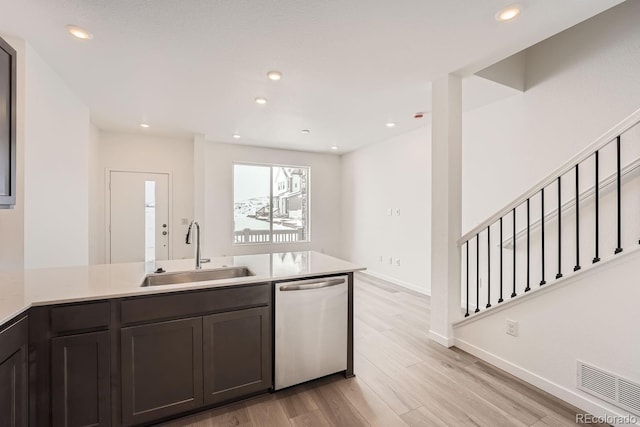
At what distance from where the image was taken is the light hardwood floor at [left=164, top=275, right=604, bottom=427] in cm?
176

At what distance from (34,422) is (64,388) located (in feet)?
0.55

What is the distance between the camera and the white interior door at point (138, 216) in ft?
15.6

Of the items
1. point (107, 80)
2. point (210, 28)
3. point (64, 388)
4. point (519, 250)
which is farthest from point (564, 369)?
point (107, 80)

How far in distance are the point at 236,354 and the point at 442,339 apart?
2003 mm

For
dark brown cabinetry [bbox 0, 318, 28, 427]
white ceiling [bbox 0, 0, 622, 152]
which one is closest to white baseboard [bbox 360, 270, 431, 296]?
white ceiling [bbox 0, 0, 622, 152]

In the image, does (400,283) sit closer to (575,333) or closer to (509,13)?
(575,333)

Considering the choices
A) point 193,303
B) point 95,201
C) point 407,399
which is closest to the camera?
point 193,303

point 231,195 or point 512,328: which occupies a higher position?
point 231,195

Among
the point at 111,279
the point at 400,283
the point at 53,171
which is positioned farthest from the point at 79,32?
the point at 400,283

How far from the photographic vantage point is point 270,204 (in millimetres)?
6086

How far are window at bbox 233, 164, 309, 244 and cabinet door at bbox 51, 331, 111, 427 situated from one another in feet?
13.8

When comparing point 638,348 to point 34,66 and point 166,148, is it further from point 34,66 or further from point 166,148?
point 166,148

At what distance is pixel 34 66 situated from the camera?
7.50 ft

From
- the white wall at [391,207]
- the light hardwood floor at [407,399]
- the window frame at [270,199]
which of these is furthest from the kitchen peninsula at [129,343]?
the window frame at [270,199]
